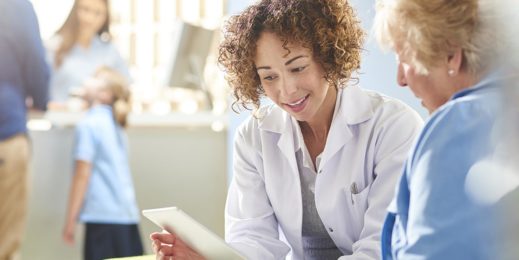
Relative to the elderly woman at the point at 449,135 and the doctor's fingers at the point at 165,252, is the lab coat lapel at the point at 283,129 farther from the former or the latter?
the elderly woman at the point at 449,135

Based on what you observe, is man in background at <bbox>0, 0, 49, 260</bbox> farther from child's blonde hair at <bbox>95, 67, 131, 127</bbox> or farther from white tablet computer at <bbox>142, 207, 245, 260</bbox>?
white tablet computer at <bbox>142, 207, 245, 260</bbox>

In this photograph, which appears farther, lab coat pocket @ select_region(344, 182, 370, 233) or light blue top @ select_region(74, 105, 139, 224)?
light blue top @ select_region(74, 105, 139, 224)

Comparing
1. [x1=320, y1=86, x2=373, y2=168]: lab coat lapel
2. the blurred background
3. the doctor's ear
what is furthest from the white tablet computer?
the blurred background

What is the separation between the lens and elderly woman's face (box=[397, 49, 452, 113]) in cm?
96

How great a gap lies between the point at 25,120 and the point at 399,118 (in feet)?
5.68

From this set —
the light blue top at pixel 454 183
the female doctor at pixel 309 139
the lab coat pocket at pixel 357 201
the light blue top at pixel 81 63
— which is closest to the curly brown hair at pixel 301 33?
the female doctor at pixel 309 139

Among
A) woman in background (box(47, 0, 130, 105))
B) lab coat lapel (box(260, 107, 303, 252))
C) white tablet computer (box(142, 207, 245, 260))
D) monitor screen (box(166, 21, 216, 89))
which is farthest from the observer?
monitor screen (box(166, 21, 216, 89))

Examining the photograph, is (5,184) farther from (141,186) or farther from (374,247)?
(374,247)

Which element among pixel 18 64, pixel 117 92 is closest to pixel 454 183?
pixel 18 64

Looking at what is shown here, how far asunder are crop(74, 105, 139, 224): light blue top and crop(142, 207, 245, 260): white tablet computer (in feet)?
6.81

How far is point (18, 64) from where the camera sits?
8.68 ft

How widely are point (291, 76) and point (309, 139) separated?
0.56 ft

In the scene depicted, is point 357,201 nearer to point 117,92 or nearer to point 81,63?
point 117,92

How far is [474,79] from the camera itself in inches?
36.7
